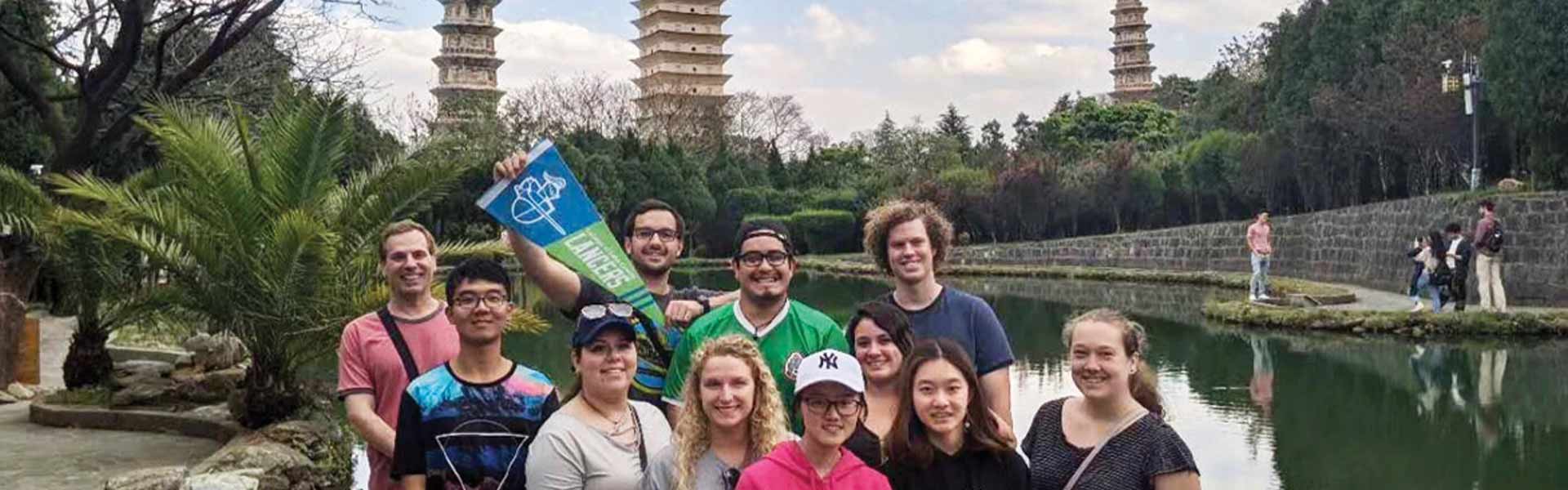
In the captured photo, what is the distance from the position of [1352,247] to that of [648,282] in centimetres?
1983

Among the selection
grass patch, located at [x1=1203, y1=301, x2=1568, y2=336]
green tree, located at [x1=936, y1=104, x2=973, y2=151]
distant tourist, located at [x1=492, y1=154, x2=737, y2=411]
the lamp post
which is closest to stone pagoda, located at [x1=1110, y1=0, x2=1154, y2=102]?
green tree, located at [x1=936, y1=104, x2=973, y2=151]

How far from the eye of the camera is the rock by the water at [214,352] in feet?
30.1

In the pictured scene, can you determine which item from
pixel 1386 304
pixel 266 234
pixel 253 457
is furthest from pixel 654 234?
pixel 1386 304

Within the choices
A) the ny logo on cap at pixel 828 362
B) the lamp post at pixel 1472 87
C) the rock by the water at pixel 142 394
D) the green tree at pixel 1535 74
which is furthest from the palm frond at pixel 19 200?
the lamp post at pixel 1472 87

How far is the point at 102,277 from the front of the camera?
8836mm

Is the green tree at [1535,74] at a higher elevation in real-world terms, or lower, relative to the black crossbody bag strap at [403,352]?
higher

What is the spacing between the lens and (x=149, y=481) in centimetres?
581

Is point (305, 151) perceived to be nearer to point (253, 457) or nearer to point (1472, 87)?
point (253, 457)

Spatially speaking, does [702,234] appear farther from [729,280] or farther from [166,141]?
[166,141]

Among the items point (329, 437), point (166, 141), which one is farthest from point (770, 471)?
point (166, 141)

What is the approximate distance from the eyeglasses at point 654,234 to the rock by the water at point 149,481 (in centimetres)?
316

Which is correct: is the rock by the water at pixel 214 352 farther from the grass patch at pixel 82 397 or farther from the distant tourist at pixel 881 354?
the distant tourist at pixel 881 354

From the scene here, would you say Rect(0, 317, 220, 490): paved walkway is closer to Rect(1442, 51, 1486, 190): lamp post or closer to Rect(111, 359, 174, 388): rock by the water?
Rect(111, 359, 174, 388): rock by the water

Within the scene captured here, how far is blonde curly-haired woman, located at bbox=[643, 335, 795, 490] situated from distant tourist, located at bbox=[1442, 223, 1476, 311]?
1247 cm
